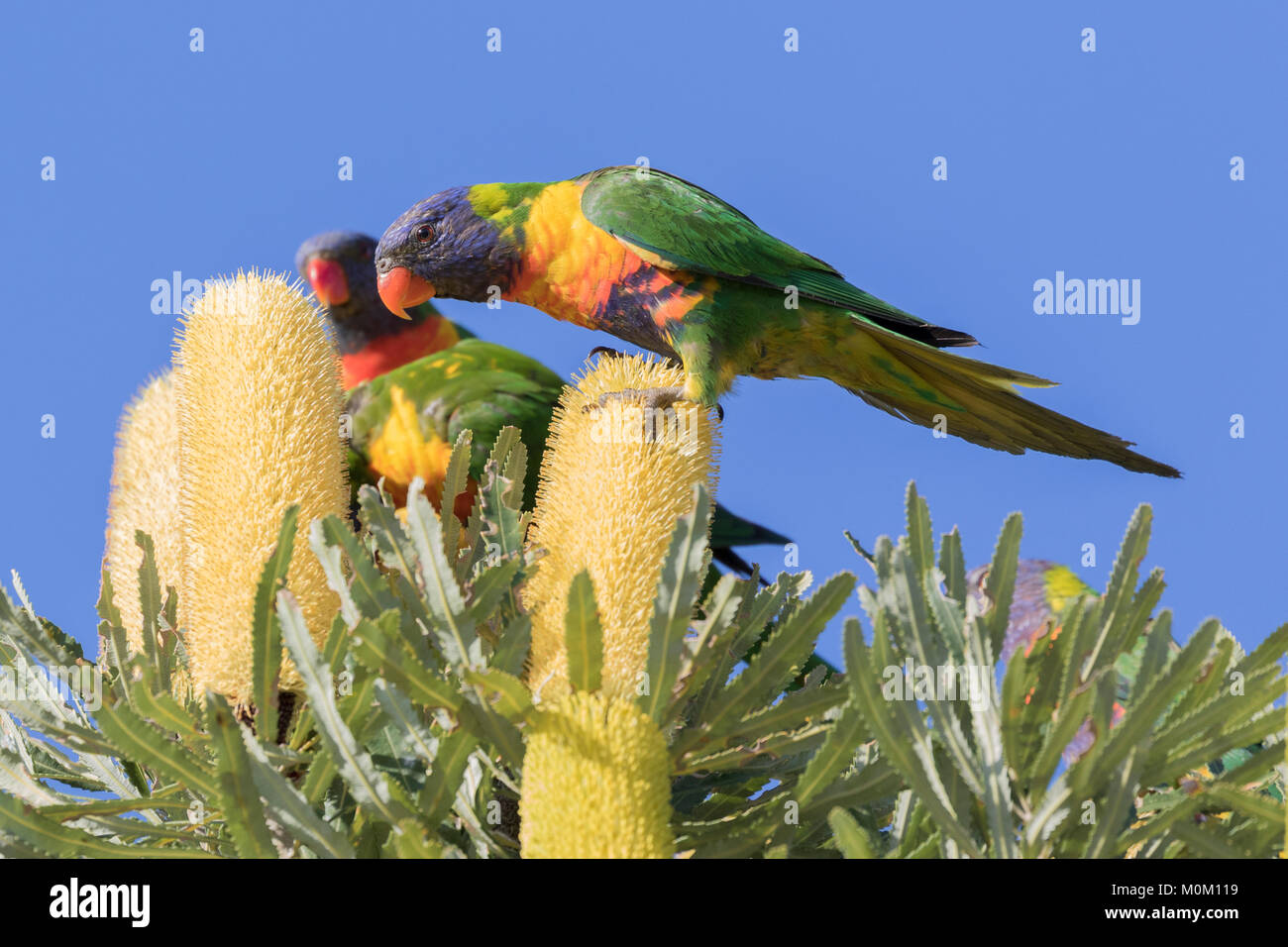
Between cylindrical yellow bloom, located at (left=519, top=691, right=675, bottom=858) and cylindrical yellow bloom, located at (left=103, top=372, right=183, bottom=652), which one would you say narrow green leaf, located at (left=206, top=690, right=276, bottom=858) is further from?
cylindrical yellow bloom, located at (left=103, top=372, right=183, bottom=652)

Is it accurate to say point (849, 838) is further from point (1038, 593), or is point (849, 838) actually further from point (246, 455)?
point (1038, 593)

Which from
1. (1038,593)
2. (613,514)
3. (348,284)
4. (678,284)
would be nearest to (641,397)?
(613,514)

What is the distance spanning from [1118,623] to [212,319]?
1201 millimetres

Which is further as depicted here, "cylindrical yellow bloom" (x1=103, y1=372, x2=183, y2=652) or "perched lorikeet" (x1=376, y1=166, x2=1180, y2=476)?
"perched lorikeet" (x1=376, y1=166, x2=1180, y2=476)

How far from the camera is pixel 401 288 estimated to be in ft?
11.8

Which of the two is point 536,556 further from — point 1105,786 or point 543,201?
point 543,201

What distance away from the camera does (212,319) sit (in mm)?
1622

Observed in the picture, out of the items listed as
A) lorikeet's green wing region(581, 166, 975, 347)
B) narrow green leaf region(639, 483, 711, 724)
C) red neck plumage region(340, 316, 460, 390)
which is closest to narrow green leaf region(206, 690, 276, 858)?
narrow green leaf region(639, 483, 711, 724)

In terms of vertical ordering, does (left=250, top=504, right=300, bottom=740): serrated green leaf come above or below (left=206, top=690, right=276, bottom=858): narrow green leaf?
above

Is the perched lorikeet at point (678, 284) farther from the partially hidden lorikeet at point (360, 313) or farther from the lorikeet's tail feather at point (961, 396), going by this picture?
the partially hidden lorikeet at point (360, 313)

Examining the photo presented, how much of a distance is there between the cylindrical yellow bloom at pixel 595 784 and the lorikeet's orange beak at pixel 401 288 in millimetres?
2662

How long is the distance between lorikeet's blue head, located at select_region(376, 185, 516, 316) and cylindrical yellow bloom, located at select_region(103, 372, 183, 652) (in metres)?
1.51

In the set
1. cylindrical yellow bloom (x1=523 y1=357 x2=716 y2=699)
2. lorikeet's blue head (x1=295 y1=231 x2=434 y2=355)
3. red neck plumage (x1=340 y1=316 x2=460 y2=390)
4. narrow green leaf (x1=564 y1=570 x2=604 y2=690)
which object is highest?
lorikeet's blue head (x1=295 y1=231 x2=434 y2=355)

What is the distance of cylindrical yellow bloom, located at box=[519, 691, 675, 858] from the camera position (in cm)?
104
